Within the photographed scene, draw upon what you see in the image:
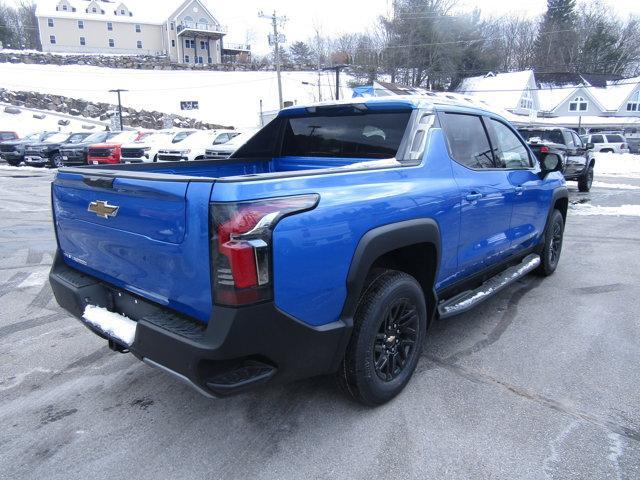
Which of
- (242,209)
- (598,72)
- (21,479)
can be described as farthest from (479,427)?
(598,72)

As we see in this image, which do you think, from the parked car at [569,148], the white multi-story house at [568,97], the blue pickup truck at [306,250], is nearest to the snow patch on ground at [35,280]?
the blue pickup truck at [306,250]

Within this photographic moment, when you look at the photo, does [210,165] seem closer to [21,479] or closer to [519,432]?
[21,479]

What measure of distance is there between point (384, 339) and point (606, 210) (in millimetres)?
9944

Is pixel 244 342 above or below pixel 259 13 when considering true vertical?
below

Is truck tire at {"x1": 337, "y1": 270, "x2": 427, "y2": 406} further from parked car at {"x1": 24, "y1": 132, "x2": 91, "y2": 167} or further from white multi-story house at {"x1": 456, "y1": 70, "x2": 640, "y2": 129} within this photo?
white multi-story house at {"x1": 456, "y1": 70, "x2": 640, "y2": 129}

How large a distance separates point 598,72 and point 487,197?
75.7 meters

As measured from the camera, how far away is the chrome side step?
11.4 feet

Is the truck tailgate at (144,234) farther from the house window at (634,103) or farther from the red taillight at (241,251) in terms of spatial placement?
the house window at (634,103)

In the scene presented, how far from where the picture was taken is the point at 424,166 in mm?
3141

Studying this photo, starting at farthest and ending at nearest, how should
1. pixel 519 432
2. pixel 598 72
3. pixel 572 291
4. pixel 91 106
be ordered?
pixel 598 72
pixel 91 106
pixel 572 291
pixel 519 432

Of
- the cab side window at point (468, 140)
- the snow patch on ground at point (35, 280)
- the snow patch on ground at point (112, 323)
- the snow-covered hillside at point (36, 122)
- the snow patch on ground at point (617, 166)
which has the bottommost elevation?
the snow patch on ground at point (617, 166)

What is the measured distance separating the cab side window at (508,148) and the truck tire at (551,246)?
91 centimetres

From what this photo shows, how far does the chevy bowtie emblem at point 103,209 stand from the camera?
259 cm

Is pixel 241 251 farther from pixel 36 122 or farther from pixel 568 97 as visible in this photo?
pixel 568 97
